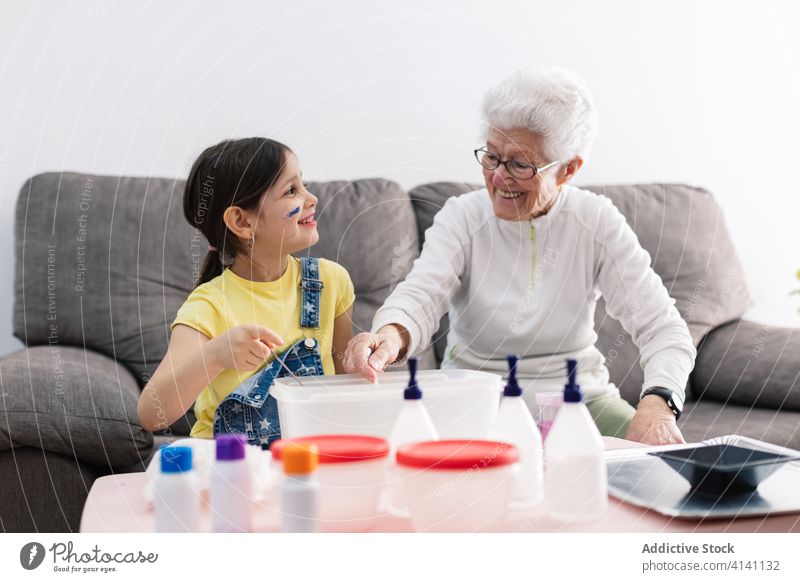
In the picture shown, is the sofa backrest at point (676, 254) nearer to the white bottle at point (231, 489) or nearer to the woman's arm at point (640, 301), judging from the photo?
the woman's arm at point (640, 301)

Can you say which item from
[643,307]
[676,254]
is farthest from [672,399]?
[676,254]

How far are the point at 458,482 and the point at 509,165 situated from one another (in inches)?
20.0

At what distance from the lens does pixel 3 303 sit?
1233 millimetres

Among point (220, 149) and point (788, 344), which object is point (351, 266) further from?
point (788, 344)

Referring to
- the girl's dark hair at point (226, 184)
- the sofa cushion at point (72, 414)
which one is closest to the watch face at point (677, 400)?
the girl's dark hair at point (226, 184)

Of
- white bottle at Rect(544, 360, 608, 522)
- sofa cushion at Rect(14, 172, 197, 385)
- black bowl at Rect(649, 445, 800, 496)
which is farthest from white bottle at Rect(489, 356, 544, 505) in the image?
sofa cushion at Rect(14, 172, 197, 385)

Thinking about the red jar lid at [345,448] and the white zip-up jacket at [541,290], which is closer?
the red jar lid at [345,448]

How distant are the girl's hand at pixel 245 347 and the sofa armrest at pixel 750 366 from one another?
29.3 inches

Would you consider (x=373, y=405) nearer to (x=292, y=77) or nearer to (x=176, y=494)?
(x=176, y=494)

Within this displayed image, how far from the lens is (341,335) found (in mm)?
958

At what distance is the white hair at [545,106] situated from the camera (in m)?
1.01
